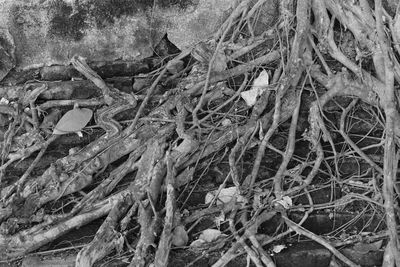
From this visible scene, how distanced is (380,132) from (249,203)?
1.01 m

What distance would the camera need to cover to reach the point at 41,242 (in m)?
3.28

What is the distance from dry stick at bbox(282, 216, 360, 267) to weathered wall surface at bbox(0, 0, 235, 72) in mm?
1545

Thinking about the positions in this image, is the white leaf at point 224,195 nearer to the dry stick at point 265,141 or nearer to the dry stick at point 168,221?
the dry stick at point 265,141

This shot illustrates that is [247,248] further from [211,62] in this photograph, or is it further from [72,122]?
[72,122]

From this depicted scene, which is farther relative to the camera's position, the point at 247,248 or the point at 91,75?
the point at 91,75

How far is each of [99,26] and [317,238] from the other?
2103 mm

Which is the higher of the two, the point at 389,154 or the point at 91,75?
the point at 91,75

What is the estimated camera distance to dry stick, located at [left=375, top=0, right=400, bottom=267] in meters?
3.08

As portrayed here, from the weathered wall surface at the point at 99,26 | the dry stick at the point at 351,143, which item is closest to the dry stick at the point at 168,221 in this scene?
the weathered wall surface at the point at 99,26

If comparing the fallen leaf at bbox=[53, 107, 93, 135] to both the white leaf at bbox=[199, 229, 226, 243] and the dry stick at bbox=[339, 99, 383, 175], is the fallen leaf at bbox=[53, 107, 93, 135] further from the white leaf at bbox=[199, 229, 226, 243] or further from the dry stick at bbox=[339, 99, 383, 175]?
the dry stick at bbox=[339, 99, 383, 175]

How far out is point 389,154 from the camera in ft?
10.7

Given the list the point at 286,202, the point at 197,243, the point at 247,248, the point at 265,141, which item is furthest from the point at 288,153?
the point at 197,243

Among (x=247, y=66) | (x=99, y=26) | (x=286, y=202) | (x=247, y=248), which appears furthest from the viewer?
(x=99, y=26)

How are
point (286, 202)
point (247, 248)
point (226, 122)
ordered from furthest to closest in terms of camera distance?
point (226, 122) < point (286, 202) < point (247, 248)
